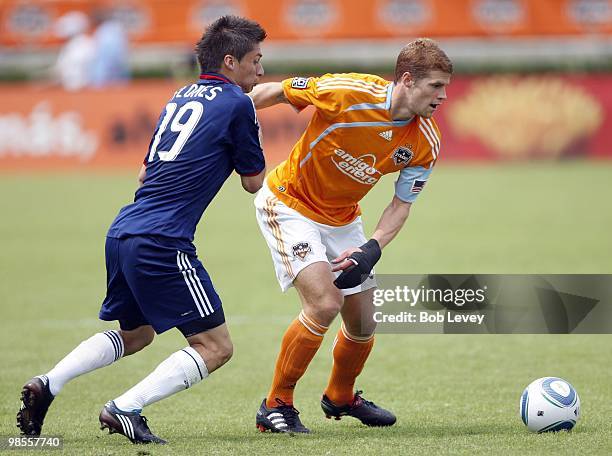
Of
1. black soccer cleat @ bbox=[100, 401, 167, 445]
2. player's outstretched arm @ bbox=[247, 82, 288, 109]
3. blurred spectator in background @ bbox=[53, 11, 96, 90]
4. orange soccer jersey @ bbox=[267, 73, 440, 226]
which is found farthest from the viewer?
blurred spectator in background @ bbox=[53, 11, 96, 90]

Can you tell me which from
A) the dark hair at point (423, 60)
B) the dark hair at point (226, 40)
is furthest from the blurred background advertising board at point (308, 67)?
the dark hair at point (226, 40)

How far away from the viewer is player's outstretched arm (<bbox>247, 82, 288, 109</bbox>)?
19.9 ft

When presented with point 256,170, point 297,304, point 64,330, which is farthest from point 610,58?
point 256,170

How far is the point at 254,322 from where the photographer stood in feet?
31.0

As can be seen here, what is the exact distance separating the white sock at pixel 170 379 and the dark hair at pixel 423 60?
6.14 ft

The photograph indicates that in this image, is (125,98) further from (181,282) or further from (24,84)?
(181,282)

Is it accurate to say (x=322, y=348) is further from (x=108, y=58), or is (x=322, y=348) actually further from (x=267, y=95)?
(x=108, y=58)

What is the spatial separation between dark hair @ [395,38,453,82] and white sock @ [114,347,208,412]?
73.6 inches

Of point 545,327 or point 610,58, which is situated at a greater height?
point 610,58

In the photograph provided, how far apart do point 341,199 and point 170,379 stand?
148cm

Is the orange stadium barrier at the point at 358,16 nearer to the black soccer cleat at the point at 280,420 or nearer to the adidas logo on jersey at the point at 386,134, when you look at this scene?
the adidas logo on jersey at the point at 386,134

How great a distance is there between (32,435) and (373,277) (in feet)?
6.79

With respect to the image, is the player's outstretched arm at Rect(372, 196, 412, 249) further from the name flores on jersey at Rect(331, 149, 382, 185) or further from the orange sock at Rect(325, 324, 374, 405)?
the orange sock at Rect(325, 324, 374, 405)

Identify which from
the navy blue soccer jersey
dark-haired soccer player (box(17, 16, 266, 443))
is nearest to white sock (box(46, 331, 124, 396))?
dark-haired soccer player (box(17, 16, 266, 443))
